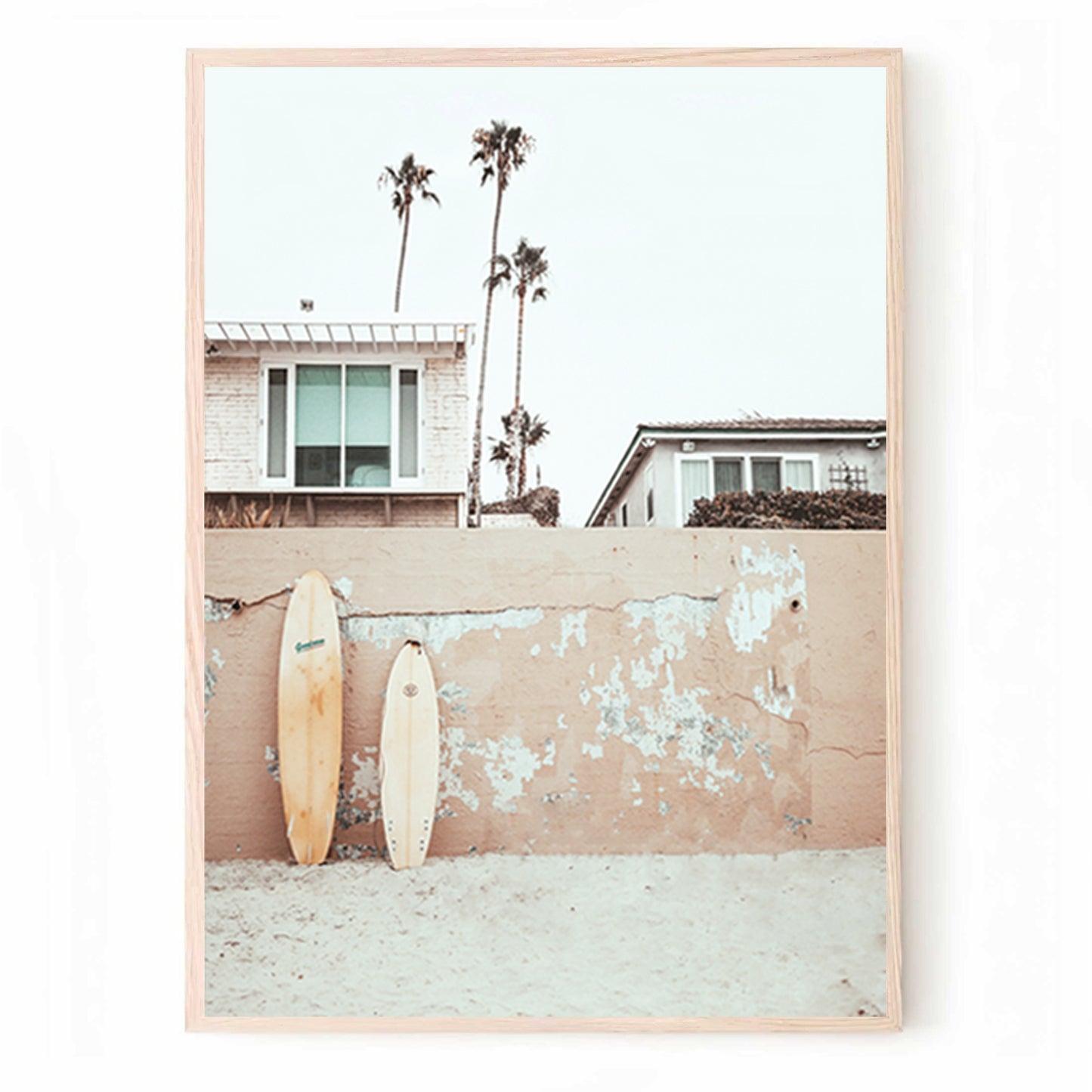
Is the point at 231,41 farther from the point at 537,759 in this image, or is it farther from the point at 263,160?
the point at 537,759

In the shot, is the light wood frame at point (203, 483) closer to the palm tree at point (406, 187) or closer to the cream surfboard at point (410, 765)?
the palm tree at point (406, 187)

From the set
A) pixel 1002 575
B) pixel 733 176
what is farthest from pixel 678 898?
pixel 733 176

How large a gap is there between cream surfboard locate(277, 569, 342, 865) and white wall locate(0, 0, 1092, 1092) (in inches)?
7.3

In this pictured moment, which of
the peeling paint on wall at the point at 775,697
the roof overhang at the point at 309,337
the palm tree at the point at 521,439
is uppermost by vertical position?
the roof overhang at the point at 309,337

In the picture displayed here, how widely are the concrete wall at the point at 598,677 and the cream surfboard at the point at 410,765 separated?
18 millimetres

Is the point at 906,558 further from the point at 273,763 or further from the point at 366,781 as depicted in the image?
the point at 273,763

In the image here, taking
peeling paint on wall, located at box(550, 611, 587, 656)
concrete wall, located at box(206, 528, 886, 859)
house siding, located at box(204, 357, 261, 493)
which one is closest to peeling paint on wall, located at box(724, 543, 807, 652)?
concrete wall, located at box(206, 528, 886, 859)

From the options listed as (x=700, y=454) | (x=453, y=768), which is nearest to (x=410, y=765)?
(x=453, y=768)

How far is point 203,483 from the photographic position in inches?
76.8

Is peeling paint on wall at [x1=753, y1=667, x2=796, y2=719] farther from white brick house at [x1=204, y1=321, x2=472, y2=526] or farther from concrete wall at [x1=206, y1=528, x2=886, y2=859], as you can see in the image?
white brick house at [x1=204, y1=321, x2=472, y2=526]

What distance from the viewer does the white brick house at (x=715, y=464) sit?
6.29ft

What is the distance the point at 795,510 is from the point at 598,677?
0.41 metres

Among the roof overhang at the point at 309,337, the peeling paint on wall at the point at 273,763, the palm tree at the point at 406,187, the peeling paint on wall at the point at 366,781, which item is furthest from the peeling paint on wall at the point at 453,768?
the palm tree at the point at 406,187
